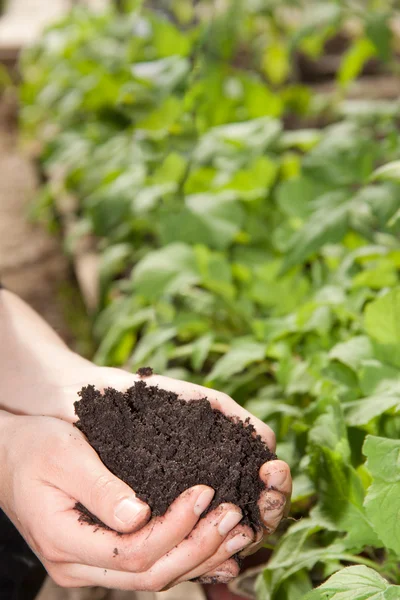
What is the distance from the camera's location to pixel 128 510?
0.62 meters

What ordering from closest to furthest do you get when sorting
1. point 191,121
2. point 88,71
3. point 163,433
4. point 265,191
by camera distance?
1. point 163,433
2. point 265,191
3. point 191,121
4. point 88,71

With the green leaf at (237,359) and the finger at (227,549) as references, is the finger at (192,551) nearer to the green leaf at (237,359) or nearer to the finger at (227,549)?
the finger at (227,549)

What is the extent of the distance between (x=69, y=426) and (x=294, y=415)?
47 centimetres

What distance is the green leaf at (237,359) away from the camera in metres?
1.18

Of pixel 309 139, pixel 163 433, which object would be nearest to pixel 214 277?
pixel 309 139

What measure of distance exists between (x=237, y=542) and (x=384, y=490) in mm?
178

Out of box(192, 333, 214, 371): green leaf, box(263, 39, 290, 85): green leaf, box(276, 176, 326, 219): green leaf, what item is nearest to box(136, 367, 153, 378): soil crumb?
box(192, 333, 214, 371): green leaf

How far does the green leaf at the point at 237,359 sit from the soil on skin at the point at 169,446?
39cm

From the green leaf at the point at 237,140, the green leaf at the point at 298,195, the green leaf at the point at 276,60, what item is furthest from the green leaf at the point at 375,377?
the green leaf at the point at 276,60

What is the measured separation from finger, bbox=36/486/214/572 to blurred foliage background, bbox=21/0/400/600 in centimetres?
16

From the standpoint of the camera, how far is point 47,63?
113 inches

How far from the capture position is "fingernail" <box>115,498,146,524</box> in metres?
0.62

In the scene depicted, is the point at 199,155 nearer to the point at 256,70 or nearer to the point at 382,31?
the point at 382,31

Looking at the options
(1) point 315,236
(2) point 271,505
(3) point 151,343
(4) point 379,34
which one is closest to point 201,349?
(3) point 151,343
